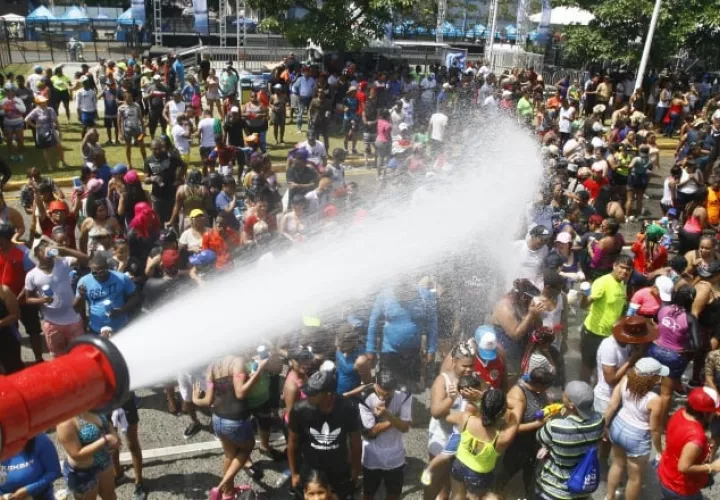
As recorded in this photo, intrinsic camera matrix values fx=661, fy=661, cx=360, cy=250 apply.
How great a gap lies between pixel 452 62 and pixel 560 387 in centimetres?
2332

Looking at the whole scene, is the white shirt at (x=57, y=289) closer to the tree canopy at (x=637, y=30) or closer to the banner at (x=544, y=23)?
the tree canopy at (x=637, y=30)

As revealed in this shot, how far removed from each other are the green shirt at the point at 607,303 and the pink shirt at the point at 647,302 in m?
0.15

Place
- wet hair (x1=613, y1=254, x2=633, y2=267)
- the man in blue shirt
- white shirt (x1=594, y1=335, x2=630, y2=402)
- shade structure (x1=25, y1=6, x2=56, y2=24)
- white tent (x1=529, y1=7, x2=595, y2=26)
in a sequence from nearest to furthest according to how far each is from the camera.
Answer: white shirt (x1=594, y1=335, x2=630, y2=402), the man in blue shirt, wet hair (x1=613, y1=254, x2=633, y2=267), white tent (x1=529, y1=7, x2=595, y2=26), shade structure (x1=25, y1=6, x2=56, y2=24)

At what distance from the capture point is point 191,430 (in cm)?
618

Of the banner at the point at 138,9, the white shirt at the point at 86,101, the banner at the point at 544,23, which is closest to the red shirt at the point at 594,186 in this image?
the white shirt at the point at 86,101

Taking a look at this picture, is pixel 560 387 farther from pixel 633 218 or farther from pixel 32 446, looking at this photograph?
pixel 633 218

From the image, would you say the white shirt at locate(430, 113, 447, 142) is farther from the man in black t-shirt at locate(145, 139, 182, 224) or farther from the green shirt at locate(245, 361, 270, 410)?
the green shirt at locate(245, 361, 270, 410)

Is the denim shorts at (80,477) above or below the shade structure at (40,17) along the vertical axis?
below

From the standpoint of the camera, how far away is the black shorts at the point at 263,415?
18.2 feet

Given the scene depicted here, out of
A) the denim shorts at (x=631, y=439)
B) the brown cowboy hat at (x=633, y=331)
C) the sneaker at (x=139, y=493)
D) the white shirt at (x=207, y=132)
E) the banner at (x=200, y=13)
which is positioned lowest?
the sneaker at (x=139, y=493)

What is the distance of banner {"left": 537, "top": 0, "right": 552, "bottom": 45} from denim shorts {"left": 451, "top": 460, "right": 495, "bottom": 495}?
2667 cm

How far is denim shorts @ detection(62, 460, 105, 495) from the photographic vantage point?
179 inches

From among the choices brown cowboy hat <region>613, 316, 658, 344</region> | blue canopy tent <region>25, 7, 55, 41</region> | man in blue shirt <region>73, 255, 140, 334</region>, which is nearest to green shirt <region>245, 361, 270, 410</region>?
man in blue shirt <region>73, 255, 140, 334</region>

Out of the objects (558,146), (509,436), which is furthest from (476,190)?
(509,436)
